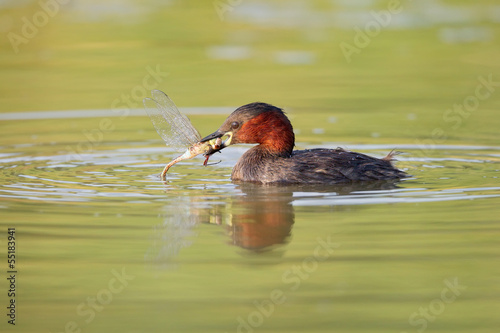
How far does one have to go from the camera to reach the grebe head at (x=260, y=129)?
35.9 ft

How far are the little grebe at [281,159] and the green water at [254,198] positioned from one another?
25cm

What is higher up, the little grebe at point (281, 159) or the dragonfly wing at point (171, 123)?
the dragonfly wing at point (171, 123)

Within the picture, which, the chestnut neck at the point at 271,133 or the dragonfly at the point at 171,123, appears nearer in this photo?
the chestnut neck at the point at 271,133

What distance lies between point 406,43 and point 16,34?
28.1ft

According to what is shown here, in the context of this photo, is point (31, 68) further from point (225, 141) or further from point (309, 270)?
point (309, 270)

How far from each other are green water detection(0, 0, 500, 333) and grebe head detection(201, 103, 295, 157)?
555 millimetres

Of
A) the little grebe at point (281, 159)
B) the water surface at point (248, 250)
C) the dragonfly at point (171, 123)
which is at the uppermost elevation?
the dragonfly at point (171, 123)

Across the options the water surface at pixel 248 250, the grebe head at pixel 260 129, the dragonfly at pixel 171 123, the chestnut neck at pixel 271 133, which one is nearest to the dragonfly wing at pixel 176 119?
the dragonfly at pixel 171 123

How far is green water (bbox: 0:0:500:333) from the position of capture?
6701 mm

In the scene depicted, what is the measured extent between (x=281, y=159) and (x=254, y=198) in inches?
47.1

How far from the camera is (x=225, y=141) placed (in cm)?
1099

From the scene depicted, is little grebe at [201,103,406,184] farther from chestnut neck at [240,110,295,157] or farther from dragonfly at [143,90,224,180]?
dragonfly at [143,90,224,180]

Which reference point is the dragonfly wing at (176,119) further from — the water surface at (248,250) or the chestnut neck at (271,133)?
the chestnut neck at (271,133)

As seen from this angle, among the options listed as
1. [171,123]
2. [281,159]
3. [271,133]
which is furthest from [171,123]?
[281,159]
